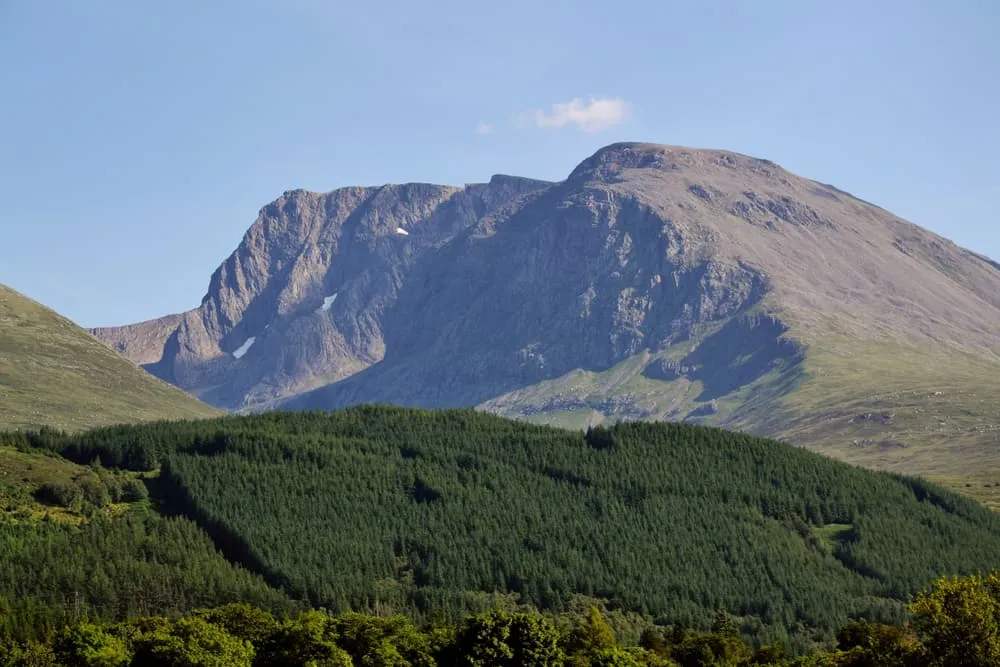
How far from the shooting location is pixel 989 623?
15012 cm

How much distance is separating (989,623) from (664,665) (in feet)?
199

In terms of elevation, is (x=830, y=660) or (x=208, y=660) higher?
(x=208, y=660)

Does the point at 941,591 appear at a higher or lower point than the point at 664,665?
higher

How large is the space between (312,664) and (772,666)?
68.1 meters

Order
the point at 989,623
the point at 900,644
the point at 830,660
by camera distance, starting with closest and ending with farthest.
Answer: the point at 989,623, the point at 900,644, the point at 830,660

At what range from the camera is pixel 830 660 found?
192 metres

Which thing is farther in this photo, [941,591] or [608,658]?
[608,658]

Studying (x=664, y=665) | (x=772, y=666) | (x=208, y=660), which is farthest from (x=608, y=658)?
(x=208, y=660)

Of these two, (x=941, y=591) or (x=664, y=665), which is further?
(x=664, y=665)

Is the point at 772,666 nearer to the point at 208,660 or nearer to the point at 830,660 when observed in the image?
the point at 830,660

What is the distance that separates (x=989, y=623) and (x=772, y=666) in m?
53.8

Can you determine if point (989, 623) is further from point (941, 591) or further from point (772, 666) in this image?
point (772, 666)

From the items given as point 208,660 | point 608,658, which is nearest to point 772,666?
point 608,658

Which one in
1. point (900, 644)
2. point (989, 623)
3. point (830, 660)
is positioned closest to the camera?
point (989, 623)
